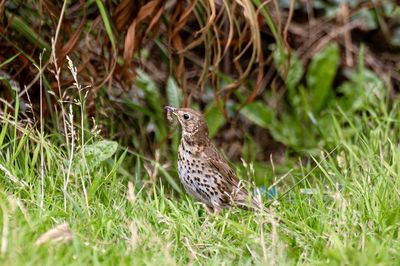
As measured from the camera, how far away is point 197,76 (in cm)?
772

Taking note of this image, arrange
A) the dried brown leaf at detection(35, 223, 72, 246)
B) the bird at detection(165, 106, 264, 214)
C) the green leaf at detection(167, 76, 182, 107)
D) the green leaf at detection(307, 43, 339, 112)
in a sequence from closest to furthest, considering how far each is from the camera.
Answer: the dried brown leaf at detection(35, 223, 72, 246) → the bird at detection(165, 106, 264, 214) → the green leaf at detection(167, 76, 182, 107) → the green leaf at detection(307, 43, 339, 112)

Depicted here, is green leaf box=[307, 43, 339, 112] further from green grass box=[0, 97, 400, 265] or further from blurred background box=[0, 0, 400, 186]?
green grass box=[0, 97, 400, 265]

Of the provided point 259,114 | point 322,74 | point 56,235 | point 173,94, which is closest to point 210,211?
point 56,235

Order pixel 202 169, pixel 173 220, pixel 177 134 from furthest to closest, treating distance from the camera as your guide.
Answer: pixel 177 134, pixel 202 169, pixel 173 220

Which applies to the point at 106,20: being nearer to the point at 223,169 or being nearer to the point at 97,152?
the point at 97,152

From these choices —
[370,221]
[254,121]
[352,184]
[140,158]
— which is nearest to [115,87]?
[140,158]

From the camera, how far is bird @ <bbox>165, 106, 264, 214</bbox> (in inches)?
211

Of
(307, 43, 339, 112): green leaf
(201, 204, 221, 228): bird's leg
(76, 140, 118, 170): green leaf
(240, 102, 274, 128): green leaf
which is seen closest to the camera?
(201, 204, 221, 228): bird's leg

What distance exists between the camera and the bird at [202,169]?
5367 mm

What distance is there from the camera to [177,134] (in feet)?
23.1

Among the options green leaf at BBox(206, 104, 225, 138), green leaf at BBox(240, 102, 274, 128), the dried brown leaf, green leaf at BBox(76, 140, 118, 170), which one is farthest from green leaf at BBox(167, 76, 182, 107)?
the dried brown leaf

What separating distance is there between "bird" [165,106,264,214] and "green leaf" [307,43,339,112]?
2.37m

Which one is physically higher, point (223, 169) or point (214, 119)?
point (223, 169)

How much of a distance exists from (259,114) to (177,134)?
2.89 feet
